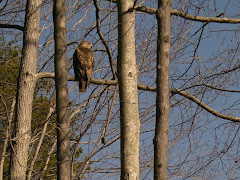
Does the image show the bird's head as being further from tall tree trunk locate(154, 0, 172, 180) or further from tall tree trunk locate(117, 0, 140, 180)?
tall tree trunk locate(154, 0, 172, 180)

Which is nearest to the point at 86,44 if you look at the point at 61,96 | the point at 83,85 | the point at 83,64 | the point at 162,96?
the point at 83,64

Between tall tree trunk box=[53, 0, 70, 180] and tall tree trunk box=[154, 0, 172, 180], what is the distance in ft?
6.43

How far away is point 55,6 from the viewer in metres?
6.44

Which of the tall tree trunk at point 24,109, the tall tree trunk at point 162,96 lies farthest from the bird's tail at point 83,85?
the tall tree trunk at point 162,96

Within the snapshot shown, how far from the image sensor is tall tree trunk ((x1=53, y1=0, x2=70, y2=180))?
5.74 metres

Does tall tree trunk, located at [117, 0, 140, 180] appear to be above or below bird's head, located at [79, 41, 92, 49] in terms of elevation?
below

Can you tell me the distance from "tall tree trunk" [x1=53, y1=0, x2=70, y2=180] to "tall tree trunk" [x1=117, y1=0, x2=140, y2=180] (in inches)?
64.7

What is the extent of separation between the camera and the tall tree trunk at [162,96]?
12.3ft

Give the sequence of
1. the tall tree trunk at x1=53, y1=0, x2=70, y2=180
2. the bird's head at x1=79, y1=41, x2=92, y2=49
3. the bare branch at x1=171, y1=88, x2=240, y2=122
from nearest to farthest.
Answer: the tall tree trunk at x1=53, y1=0, x2=70, y2=180 → the bare branch at x1=171, y1=88, x2=240, y2=122 → the bird's head at x1=79, y1=41, x2=92, y2=49

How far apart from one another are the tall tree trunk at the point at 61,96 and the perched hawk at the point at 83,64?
847 mm

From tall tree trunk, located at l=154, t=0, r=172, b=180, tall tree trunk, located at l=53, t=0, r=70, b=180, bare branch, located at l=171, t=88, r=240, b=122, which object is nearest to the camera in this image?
tall tree trunk, located at l=154, t=0, r=172, b=180

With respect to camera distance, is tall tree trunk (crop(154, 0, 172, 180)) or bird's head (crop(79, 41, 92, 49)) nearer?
tall tree trunk (crop(154, 0, 172, 180))

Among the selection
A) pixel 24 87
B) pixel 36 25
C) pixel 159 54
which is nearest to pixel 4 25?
pixel 36 25

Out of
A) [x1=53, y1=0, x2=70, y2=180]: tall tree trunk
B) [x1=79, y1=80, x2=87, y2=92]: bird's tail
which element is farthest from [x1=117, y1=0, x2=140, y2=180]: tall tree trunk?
[x1=79, y1=80, x2=87, y2=92]: bird's tail
